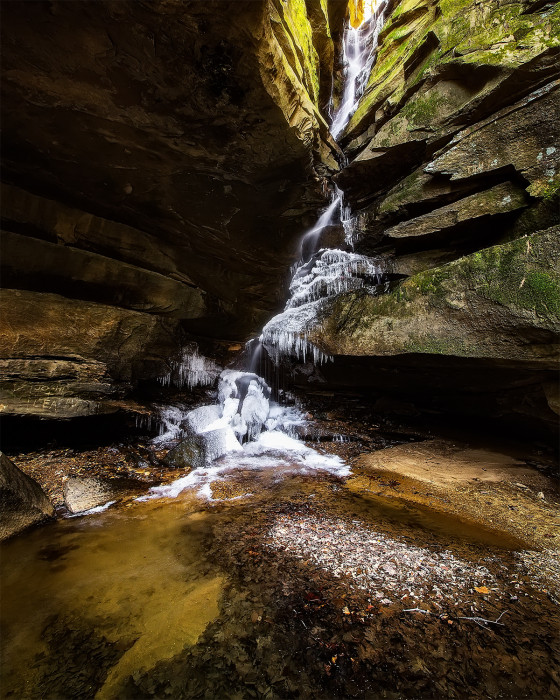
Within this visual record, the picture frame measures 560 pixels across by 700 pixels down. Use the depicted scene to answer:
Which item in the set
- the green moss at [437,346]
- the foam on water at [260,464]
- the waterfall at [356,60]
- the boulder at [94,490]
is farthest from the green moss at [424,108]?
the boulder at [94,490]

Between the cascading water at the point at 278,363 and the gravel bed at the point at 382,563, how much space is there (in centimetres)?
253

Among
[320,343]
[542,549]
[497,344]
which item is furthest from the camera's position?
[320,343]

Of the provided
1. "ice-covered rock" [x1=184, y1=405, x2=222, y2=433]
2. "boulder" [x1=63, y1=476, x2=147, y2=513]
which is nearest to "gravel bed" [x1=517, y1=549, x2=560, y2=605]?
"boulder" [x1=63, y1=476, x2=147, y2=513]

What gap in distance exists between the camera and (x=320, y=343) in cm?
879

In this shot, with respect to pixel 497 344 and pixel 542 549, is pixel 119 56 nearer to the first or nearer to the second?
pixel 497 344

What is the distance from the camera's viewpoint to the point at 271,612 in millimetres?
2416

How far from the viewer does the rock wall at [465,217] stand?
5363 millimetres

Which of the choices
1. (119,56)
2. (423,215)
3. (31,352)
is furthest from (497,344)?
(31,352)

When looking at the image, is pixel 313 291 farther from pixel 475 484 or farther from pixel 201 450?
pixel 475 484

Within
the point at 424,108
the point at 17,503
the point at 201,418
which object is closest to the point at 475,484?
the point at 17,503

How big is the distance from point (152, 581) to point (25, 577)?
4.15 feet

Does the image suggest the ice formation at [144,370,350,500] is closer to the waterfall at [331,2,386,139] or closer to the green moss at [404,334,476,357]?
the green moss at [404,334,476,357]

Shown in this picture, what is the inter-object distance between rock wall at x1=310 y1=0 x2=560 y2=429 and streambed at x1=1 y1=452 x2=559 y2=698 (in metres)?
3.73

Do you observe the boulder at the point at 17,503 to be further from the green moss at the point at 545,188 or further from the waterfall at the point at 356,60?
the waterfall at the point at 356,60
